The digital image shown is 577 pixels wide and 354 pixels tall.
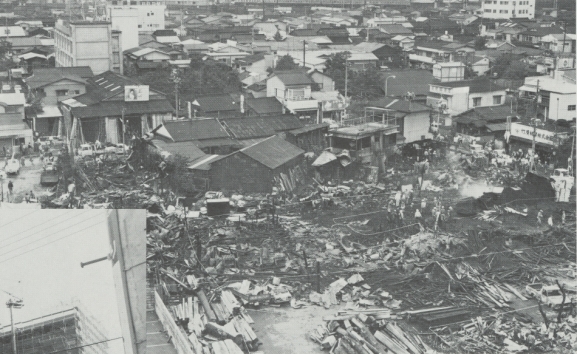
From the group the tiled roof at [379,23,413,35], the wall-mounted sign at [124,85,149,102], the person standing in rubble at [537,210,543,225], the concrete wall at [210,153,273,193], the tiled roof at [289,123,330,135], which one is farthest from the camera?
the tiled roof at [379,23,413,35]

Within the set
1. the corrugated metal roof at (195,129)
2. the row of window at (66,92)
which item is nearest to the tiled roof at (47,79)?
the row of window at (66,92)

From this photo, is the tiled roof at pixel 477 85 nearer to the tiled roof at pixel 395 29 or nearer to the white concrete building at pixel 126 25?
the white concrete building at pixel 126 25

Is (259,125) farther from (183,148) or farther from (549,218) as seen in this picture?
(549,218)

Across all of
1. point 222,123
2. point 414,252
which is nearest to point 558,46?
point 222,123

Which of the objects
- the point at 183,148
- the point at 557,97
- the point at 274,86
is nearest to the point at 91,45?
the point at 274,86

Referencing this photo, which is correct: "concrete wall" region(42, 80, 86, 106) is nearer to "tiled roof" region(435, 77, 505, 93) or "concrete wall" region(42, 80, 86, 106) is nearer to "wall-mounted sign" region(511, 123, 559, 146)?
"tiled roof" region(435, 77, 505, 93)

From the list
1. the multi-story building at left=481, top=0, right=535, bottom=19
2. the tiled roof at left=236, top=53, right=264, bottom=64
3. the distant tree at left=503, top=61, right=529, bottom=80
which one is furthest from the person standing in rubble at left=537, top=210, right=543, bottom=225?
the multi-story building at left=481, top=0, right=535, bottom=19
